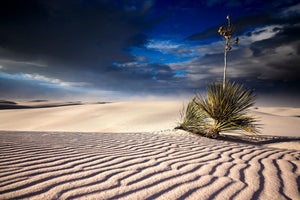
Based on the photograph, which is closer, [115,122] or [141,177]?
[141,177]

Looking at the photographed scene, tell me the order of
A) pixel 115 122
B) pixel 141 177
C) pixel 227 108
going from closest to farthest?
1. pixel 141 177
2. pixel 227 108
3. pixel 115 122

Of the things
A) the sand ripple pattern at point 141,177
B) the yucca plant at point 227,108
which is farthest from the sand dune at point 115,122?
the sand ripple pattern at point 141,177

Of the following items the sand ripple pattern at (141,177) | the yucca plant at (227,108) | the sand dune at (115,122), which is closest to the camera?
the sand ripple pattern at (141,177)

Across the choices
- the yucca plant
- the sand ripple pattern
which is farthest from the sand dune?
the sand ripple pattern

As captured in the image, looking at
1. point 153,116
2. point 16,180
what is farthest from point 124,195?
point 153,116

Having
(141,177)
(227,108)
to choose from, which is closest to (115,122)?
(227,108)

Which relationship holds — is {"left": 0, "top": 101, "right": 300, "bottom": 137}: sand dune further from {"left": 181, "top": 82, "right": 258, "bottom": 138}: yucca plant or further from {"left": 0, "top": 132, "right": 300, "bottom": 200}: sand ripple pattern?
{"left": 0, "top": 132, "right": 300, "bottom": 200}: sand ripple pattern

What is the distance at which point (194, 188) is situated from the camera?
5.18 feet

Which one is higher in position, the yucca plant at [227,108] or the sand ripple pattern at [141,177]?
the yucca plant at [227,108]

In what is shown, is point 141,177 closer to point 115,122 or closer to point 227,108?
point 227,108

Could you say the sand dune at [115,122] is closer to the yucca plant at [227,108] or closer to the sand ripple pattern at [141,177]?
the yucca plant at [227,108]

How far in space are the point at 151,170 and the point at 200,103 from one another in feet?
14.2

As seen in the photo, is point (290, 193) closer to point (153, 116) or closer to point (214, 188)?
point (214, 188)

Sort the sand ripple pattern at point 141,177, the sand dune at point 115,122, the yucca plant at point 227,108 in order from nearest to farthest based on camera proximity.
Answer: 1. the sand ripple pattern at point 141,177
2. the yucca plant at point 227,108
3. the sand dune at point 115,122
